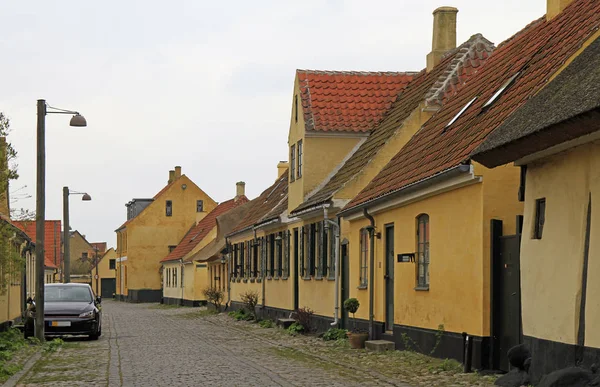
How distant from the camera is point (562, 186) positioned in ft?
39.3

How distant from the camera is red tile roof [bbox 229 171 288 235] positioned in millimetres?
35900

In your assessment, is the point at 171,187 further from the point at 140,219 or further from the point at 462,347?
the point at 462,347

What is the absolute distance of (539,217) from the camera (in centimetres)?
1297

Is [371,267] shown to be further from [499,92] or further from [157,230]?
[157,230]

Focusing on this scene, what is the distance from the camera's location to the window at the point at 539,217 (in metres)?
12.9

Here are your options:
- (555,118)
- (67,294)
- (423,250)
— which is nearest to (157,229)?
(67,294)

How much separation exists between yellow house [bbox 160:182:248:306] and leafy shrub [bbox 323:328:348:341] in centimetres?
3413

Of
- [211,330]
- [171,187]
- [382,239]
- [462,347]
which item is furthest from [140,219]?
[462,347]

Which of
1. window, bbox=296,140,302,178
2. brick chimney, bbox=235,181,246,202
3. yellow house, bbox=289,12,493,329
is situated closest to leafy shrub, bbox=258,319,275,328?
yellow house, bbox=289,12,493,329

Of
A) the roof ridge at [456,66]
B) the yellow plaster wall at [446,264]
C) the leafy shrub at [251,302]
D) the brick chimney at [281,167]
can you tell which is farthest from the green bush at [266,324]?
the brick chimney at [281,167]

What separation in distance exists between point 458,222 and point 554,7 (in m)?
5.91

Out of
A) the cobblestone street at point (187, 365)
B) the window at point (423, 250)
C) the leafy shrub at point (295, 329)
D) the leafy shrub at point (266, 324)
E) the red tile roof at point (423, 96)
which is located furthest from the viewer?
the leafy shrub at point (266, 324)

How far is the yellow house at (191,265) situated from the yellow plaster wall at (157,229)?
2.50 metres

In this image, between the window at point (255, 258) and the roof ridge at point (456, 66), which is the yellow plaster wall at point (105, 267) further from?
the roof ridge at point (456, 66)
